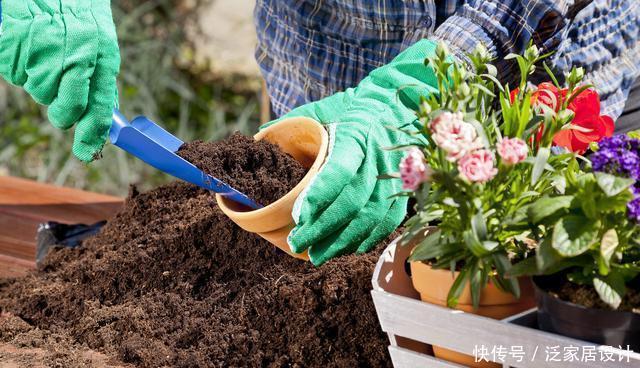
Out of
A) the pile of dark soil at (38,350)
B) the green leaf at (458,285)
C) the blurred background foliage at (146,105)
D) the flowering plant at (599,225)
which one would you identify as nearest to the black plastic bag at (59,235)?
the pile of dark soil at (38,350)

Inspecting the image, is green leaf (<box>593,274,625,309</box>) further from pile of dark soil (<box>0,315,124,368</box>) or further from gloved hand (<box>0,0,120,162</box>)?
gloved hand (<box>0,0,120,162</box>)

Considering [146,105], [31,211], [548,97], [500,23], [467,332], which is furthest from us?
[146,105]

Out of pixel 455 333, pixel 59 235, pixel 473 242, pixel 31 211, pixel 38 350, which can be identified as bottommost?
pixel 31 211

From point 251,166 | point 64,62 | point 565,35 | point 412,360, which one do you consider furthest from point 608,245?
point 64,62

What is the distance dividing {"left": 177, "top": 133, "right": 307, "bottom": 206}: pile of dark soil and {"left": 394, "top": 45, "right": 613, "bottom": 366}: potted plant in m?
0.31

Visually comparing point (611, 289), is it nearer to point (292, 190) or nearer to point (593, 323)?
point (593, 323)

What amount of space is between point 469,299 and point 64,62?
0.73 meters

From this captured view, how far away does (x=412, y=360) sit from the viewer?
91cm

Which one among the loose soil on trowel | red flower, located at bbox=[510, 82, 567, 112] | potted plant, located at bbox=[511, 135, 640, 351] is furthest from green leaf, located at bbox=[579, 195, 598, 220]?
the loose soil on trowel

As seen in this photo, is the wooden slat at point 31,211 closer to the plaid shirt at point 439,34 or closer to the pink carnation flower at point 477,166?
the plaid shirt at point 439,34

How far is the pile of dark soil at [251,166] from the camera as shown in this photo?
1176 millimetres

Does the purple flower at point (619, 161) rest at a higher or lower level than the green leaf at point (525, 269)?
higher

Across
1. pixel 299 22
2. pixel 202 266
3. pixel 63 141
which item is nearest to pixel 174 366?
pixel 202 266

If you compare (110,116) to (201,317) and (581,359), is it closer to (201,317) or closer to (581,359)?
(201,317)
